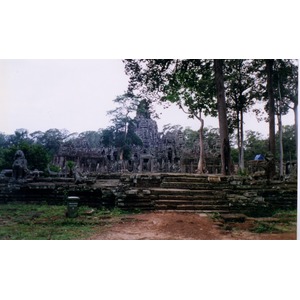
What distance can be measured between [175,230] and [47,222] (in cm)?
253

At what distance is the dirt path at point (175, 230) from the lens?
495cm

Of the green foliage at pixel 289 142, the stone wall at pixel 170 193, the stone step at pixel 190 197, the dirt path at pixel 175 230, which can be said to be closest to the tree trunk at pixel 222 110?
the stone wall at pixel 170 193

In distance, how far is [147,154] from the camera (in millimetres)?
8562

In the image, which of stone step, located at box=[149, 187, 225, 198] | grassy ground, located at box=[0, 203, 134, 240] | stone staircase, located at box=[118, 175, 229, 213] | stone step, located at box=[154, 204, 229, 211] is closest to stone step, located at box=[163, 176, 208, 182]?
stone staircase, located at box=[118, 175, 229, 213]

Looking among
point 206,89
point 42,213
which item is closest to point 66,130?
point 42,213

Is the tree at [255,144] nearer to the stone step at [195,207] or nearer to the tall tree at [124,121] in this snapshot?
the stone step at [195,207]

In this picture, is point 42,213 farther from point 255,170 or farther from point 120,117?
point 255,170

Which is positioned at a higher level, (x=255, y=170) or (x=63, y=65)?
(x=63, y=65)

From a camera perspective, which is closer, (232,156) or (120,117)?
(120,117)

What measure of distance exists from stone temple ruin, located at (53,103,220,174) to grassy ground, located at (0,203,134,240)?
57.9 inches

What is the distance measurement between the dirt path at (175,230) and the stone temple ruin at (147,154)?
1.71 metres

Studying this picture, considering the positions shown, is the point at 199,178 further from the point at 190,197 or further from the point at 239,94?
the point at 239,94

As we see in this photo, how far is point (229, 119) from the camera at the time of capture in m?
6.00

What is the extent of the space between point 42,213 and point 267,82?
18.5 feet
